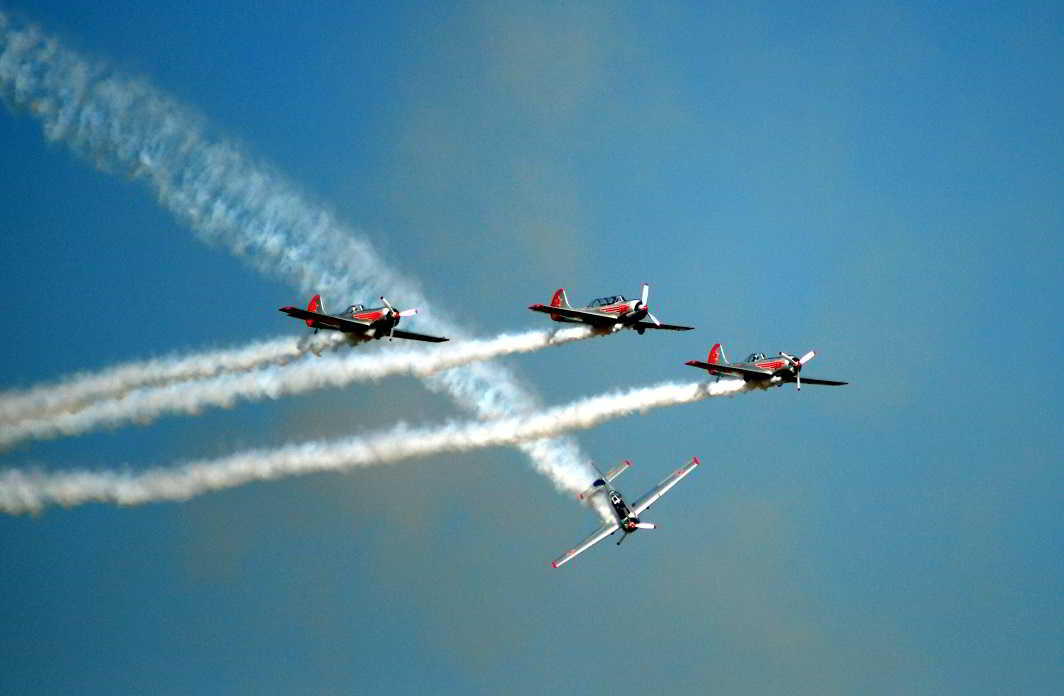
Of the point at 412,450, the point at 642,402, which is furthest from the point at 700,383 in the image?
the point at 412,450

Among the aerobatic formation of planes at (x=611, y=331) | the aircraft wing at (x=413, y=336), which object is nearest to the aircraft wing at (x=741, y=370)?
the aerobatic formation of planes at (x=611, y=331)

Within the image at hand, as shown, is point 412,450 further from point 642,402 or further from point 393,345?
point 642,402

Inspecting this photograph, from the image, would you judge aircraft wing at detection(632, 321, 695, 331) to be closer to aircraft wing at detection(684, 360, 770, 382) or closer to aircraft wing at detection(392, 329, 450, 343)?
aircraft wing at detection(684, 360, 770, 382)

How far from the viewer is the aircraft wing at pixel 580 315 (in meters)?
76.4

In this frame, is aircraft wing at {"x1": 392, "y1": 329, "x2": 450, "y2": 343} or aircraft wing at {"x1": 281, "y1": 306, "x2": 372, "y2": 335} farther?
aircraft wing at {"x1": 392, "y1": 329, "x2": 450, "y2": 343}

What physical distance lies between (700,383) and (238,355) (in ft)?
80.3

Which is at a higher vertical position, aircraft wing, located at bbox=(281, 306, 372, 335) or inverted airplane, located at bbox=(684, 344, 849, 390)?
aircraft wing, located at bbox=(281, 306, 372, 335)

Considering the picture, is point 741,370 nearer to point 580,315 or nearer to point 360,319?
point 580,315

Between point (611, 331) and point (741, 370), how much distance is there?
730cm

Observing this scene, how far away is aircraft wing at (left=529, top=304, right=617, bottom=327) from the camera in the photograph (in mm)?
76375

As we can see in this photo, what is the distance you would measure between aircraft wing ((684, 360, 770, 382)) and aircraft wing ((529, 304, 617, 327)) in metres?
5.15

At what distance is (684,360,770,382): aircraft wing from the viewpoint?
77.9 m

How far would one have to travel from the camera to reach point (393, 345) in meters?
79.6

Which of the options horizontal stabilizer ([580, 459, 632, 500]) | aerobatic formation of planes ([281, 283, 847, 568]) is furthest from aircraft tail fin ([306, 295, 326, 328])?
horizontal stabilizer ([580, 459, 632, 500])
